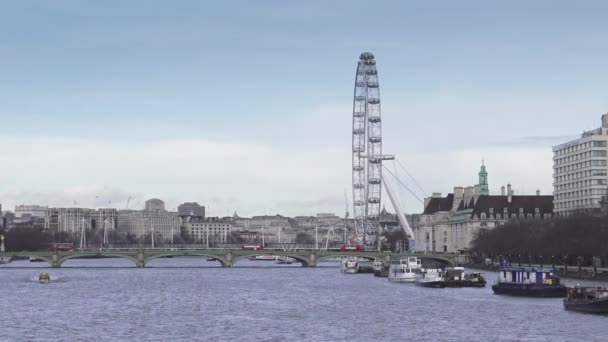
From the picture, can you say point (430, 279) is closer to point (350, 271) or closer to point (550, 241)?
point (550, 241)

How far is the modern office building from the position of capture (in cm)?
15550

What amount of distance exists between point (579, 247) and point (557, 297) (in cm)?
2942


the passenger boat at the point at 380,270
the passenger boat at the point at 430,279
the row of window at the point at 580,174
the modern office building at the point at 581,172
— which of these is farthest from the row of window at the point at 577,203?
the passenger boat at the point at 430,279

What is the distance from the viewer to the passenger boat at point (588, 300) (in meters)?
69.2

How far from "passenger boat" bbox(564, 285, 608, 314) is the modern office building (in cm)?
7692

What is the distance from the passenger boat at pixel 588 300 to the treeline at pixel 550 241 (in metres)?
35.2

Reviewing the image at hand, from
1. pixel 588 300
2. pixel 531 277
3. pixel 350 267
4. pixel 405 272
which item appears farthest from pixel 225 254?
pixel 588 300

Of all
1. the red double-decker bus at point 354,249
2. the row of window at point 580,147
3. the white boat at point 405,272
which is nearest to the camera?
the white boat at point 405,272

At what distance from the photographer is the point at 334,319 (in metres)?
71.2

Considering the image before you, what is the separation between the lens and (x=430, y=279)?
106688 mm

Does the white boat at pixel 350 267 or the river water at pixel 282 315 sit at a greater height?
the white boat at pixel 350 267

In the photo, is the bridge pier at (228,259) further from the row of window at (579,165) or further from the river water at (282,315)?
the river water at (282,315)

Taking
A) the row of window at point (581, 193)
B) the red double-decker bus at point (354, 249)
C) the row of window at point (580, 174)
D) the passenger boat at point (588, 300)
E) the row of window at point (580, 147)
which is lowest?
the passenger boat at point (588, 300)

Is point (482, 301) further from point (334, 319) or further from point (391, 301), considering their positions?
point (334, 319)
